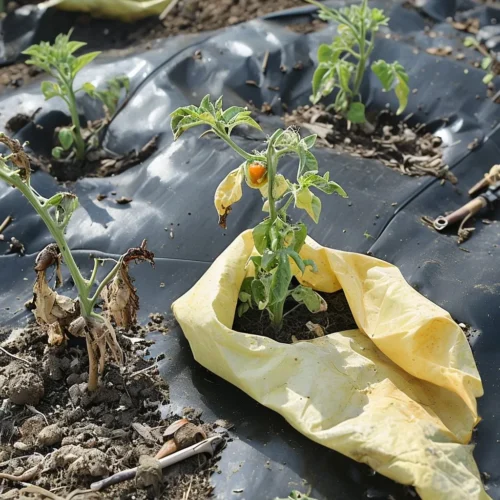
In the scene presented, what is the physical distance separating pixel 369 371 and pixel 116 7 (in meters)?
3.27

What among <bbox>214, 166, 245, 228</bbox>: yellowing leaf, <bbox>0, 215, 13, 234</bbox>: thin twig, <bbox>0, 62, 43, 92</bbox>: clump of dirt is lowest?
<bbox>0, 215, 13, 234</bbox>: thin twig

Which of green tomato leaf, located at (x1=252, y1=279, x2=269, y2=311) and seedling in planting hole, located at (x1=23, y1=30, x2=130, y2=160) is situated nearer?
green tomato leaf, located at (x1=252, y1=279, x2=269, y2=311)

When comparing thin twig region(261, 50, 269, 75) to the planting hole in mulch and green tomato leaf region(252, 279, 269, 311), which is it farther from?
green tomato leaf region(252, 279, 269, 311)

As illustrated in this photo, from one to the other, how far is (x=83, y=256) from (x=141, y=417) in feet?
2.90

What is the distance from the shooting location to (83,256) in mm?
2844

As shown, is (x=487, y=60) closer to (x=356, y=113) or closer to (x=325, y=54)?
(x=356, y=113)

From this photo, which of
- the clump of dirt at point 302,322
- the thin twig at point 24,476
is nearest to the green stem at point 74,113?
the clump of dirt at point 302,322

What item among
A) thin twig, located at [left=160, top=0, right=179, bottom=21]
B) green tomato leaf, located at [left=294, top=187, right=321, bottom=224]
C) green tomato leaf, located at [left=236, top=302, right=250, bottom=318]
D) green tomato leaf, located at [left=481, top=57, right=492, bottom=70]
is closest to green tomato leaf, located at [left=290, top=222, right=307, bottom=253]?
green tomato leaf, located at [left=294, top=187, right=321, bottom=224]

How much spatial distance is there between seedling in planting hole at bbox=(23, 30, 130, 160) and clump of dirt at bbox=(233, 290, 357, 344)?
1418 millimetres

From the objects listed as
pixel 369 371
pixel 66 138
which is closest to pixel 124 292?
pixel 369 371

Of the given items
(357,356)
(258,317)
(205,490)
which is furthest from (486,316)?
(205,490)

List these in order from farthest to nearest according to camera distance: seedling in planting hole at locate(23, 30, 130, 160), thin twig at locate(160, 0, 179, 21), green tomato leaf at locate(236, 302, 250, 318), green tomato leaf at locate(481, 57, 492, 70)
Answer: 1. thin twig at locate(160, 0, 179, 21)
2. green tomato leaf at locate(481, 57, 492, 70)
3. seedling in planting hole at locate(23, 30, 130, 160)
4. green tomato leaf at locate(236, 302, 250, 318)

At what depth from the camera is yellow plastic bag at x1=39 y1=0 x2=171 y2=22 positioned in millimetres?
4453

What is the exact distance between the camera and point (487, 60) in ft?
12.5
